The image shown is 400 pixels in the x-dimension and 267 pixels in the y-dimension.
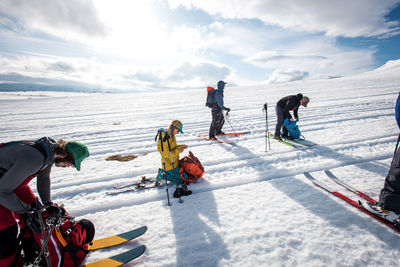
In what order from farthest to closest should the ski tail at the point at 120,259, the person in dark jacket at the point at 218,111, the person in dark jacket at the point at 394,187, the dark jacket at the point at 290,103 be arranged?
the person in dark jacket at the point at 218,111
the dark jacket at the point at 290,103
the person in dark jacket at the point at 394,187
the ski tail at the point at 120,259

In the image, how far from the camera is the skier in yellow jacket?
3.61 m

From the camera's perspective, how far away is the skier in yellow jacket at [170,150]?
361 cm

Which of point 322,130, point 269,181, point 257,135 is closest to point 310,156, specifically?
point 269,181

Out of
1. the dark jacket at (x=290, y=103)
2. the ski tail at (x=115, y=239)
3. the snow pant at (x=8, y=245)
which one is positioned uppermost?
the dark jacket at (x=290, y=103)

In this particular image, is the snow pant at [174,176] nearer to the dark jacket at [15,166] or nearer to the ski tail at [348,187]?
the dark jacket at [15,166]

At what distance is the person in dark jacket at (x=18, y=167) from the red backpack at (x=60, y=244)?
181 mm

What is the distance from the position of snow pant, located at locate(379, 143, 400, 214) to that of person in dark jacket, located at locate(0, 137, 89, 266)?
405cm

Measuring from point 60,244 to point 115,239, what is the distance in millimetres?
681

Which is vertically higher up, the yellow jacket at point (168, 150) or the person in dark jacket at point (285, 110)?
the person in dark jacket at point (285, 110)

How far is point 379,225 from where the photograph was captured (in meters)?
2.59

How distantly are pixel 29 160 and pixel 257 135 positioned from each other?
6.84 metres

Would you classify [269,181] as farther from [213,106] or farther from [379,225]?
[213,106]

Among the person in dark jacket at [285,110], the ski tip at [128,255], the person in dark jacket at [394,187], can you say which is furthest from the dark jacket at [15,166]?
the person in dark jacket at [285,110]

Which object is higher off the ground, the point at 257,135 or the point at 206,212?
the point at 257,135
